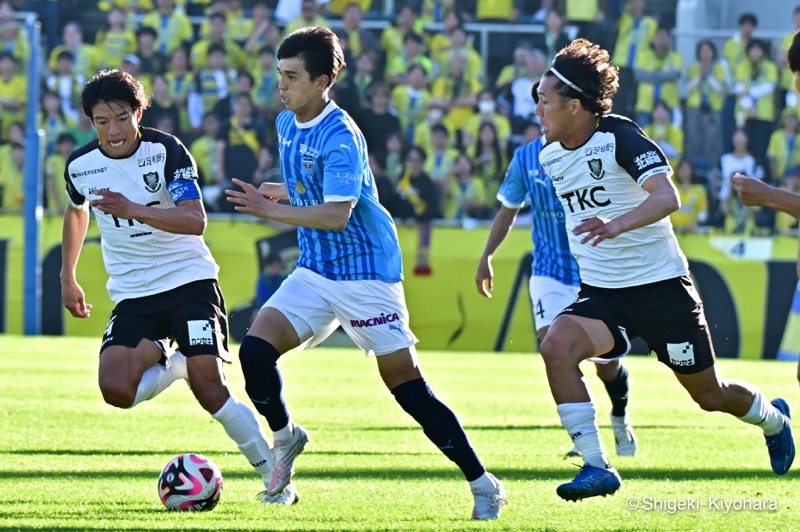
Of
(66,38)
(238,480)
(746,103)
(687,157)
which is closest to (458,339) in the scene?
(687,157)

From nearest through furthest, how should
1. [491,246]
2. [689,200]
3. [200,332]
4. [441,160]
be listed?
1. [200,332]
2. [491,246]
3. [689,200]
4. [441,160]

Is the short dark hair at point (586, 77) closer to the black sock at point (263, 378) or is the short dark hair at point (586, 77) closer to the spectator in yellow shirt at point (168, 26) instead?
the black sock at point (263, 378)

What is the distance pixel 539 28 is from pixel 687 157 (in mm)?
3162

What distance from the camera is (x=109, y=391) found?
666 centimetres

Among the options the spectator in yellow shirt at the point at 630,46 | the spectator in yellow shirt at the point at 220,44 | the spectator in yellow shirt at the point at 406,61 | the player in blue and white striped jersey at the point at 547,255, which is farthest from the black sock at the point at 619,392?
the spectator in yellow shirt at the point at 220,44

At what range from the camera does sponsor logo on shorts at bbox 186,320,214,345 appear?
6668mm

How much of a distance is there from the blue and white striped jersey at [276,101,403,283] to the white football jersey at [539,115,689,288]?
935 millimetres

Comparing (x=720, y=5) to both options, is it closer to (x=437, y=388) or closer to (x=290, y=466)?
(x=437, y=388)

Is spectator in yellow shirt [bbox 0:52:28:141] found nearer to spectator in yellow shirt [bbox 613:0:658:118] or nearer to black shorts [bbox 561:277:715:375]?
spectator in yellow shirt [bbox 613:0:658:118]

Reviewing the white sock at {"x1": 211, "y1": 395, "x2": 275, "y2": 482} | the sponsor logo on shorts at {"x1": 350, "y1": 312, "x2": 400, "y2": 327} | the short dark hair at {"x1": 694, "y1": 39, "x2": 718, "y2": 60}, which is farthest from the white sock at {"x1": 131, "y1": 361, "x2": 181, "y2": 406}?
the short dark hair at {"x1": 694, "y1": 39, "x2": 718, "y2": 60}

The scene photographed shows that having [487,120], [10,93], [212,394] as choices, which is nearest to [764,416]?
[212,394]

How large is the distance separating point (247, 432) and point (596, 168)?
218 centimetres

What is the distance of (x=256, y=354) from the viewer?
6.26 metres

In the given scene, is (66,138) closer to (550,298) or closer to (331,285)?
(550,298)
